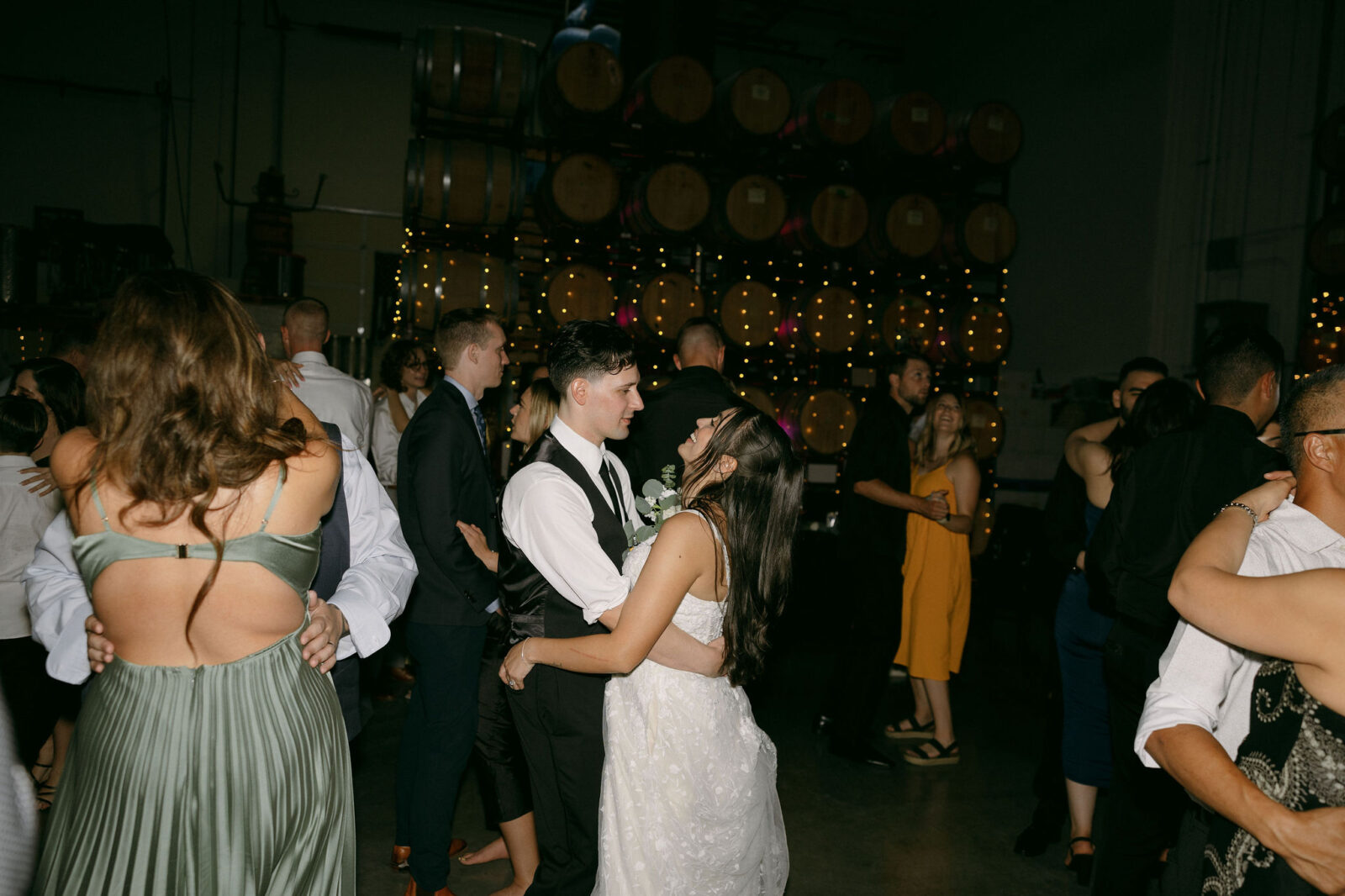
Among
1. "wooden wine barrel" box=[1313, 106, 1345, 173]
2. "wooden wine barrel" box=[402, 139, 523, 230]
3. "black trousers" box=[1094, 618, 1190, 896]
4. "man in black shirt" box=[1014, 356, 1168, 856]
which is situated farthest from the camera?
"wooden wine barrel" box=[402, 139, 523, 230]

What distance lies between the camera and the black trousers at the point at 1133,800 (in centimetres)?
226

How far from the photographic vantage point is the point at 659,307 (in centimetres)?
559

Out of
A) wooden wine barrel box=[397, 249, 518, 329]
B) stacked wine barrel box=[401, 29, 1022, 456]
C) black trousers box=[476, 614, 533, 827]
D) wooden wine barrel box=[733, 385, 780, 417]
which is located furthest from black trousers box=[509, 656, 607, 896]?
wooden wine barrel box=[733, 385, 780, 417]

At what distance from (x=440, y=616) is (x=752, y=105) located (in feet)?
14.4

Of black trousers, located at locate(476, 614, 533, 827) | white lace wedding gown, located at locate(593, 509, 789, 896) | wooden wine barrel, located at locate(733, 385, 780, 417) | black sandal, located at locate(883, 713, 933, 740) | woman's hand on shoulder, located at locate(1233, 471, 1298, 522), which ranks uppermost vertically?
wooden wine barrel, located at locate(733, 385, 780, 417)

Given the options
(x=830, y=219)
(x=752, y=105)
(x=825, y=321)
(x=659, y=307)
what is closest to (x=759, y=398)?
(x=825, y=321)

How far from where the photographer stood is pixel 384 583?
1687mm

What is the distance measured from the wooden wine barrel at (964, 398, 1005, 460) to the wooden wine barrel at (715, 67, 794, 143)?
2.50 meters

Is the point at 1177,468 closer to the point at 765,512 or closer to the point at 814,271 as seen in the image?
the point at 765,512

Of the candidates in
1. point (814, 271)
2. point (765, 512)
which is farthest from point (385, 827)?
point (814, 271)

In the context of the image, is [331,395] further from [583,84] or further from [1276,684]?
[1276,684]

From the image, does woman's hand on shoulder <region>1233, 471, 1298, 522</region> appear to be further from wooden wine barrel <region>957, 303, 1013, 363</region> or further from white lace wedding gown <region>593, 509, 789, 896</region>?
wooden wine barrel <region>957, 303, 1013, 363</region>

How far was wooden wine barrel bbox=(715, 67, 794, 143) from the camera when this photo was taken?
565 cm

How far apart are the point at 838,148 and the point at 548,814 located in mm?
5217
